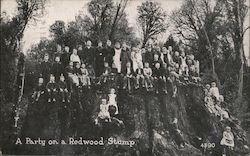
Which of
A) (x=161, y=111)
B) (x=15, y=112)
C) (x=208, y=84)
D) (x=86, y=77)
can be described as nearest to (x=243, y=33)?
(x=208, y=84)

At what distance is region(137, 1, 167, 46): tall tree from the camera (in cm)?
701

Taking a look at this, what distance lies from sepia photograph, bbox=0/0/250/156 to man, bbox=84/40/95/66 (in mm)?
19

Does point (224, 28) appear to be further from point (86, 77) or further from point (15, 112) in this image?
point (15, 112)

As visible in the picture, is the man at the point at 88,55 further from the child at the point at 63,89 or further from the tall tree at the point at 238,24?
the tall tree at the point at 238,24

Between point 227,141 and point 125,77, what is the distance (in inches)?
84.4

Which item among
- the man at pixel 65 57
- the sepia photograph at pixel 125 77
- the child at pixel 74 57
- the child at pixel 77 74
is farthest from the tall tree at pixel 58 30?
the child at pixel 77 74

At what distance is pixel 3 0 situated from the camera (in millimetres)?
7008

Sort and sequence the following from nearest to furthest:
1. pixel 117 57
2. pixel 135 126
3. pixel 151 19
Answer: pixel 135 126 < pixel 117 57 < pixel 151 19

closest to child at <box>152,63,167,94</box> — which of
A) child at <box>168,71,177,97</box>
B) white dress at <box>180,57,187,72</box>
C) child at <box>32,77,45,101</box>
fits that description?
child at <box>168,71,177,97</box>

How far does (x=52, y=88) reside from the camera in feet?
22.2

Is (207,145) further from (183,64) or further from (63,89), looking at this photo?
(63,89)

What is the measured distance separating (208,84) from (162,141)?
1.37m

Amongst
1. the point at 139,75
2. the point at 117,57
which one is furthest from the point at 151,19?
the point at 139,75

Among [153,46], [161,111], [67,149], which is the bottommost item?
[67,149]
